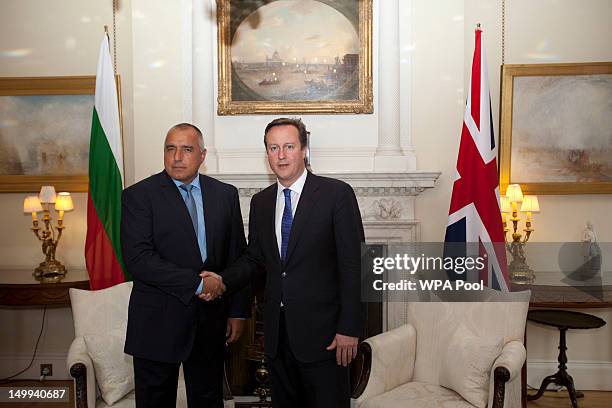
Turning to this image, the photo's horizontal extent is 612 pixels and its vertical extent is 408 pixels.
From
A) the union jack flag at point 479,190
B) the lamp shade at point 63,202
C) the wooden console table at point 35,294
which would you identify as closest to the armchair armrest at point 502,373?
the union jack flag at point 479,190

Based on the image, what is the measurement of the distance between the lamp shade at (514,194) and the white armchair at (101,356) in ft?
7.97

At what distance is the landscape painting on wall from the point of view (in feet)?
15.4

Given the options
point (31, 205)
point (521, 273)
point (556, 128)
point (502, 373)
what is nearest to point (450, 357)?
point (502, 373)

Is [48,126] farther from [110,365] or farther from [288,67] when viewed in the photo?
[110,365]

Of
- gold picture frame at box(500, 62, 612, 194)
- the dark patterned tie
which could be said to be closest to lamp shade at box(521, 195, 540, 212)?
gold picture frame at box(500, 62, 612, 194)

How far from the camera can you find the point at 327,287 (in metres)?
2.44

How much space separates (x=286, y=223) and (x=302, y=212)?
3.7 inches

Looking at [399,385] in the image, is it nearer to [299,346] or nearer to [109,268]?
[299,346]

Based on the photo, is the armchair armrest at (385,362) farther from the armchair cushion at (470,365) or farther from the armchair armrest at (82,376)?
the armchair armrest at (82,376)

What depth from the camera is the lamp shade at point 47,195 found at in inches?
172

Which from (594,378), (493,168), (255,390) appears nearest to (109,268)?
(255,390)

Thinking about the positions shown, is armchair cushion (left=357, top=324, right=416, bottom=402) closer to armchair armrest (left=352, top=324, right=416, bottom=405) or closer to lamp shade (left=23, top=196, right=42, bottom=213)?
armchair armrest (left=352, top=324, right=416, bottom=405)

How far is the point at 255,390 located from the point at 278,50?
2470mm

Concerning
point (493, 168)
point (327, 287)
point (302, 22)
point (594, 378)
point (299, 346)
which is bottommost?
point (594, 378)
